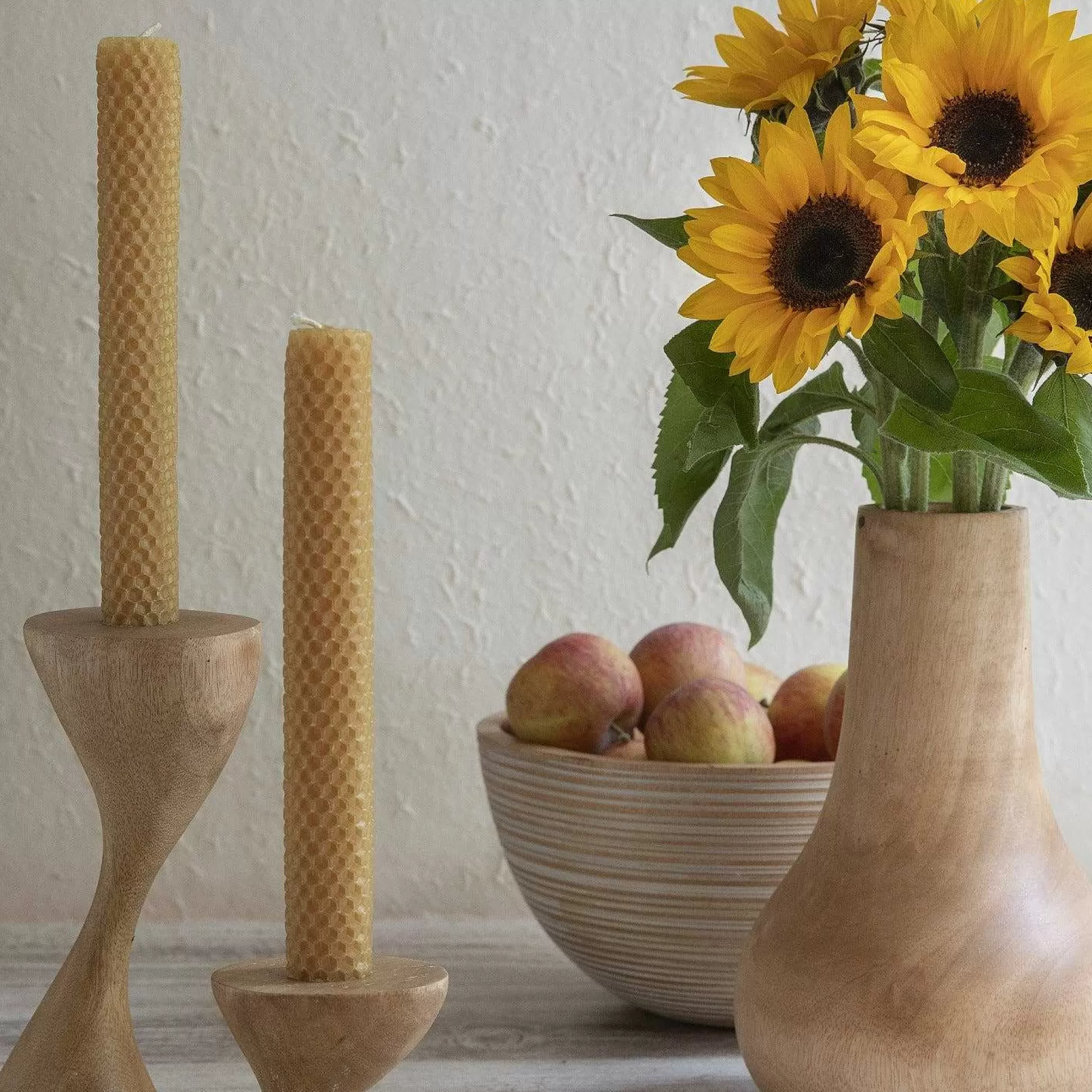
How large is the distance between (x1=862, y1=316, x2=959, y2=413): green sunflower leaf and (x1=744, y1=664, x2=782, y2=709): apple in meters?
0.28

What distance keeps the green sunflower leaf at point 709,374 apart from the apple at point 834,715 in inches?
6.5

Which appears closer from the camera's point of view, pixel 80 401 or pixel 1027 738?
pixel 1027 738

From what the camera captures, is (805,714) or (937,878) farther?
(805,714)

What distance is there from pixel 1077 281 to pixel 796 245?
9 centimetres

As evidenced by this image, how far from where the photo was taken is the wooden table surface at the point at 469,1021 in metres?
0.59

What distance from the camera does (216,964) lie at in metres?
0.73

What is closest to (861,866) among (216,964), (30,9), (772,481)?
(772,481)

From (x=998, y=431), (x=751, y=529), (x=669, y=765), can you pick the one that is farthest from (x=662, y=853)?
(x=998, y=431)

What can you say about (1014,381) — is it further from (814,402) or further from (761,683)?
(761,683)

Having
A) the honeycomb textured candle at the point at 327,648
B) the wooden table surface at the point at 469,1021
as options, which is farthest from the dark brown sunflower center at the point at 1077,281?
the wooden table surface at the point at 469,1021

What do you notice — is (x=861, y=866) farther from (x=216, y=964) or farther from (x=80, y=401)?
(x=80, y=401)

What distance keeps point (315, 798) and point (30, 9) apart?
531mm

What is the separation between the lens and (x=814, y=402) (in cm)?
54

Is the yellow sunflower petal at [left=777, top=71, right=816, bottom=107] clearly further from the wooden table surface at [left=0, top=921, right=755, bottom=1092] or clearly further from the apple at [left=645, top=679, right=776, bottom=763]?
the wooden table surface at [left=0, top=921, right=755, bottom=1092]
